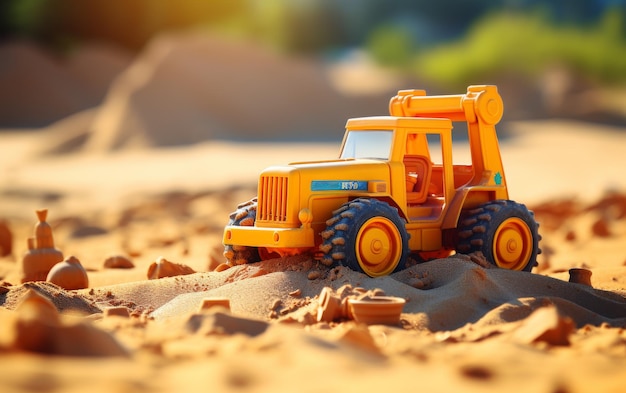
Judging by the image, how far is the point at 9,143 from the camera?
33.2m

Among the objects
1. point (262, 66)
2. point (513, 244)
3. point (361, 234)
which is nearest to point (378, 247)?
point (361, 234)

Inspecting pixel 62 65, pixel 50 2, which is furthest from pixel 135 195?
pixel 50 2

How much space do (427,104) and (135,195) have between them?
1244cm

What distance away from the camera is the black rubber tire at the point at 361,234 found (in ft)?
23.1

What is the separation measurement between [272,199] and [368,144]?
1070mm

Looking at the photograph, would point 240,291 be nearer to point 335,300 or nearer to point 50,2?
point 335,300

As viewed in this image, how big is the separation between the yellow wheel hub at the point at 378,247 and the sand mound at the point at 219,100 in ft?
69.2

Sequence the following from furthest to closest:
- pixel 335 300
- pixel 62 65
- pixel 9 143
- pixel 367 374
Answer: pixel 62 65, pixel 9 143, pixel 335 300, pixel 367 374

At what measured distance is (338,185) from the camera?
7441 mm

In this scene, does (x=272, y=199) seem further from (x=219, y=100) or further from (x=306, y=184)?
(x=219, y=100)

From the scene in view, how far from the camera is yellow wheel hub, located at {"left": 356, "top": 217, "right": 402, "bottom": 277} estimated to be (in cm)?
718

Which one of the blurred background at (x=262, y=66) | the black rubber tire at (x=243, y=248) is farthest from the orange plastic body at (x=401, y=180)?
the blurred background at (x=262, y=66)

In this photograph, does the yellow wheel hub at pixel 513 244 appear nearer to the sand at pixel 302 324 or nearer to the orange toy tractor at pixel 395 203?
the orange toy tractor at pixel 395 203

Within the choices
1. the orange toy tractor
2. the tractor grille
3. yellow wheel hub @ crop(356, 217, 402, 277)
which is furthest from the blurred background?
yellow wheel hub @ crop(356, 217, 402, 277)
